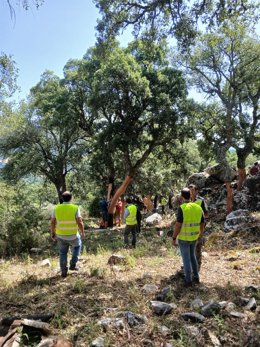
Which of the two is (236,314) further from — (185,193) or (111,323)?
(185,193)

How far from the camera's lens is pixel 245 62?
16078mm

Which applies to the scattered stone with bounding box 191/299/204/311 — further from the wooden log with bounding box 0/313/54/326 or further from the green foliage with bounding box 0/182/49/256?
the green foliage with bounding box 0/182/49/256

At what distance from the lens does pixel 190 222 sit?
5.92 meters

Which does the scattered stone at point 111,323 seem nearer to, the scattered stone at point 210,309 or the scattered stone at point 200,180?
the scattered stone at point 210,309

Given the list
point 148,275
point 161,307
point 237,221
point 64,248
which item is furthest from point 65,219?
point 237,221

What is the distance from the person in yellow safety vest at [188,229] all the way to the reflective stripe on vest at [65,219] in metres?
2.13

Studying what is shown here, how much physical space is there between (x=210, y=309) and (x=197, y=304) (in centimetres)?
36

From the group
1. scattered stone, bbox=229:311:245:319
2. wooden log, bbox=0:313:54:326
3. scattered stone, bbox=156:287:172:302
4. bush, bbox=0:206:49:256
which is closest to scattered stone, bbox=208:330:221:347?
scattered stone, bbox=229:311:245:319

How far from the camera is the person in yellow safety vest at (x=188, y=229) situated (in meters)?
5.92

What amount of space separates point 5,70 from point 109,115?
669 cm

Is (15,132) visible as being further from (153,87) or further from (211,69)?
(211,69)

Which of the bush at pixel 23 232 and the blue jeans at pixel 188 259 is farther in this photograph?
the bush at pixel 23 232

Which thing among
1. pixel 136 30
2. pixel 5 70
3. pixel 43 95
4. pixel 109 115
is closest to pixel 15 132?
pixel 43 95

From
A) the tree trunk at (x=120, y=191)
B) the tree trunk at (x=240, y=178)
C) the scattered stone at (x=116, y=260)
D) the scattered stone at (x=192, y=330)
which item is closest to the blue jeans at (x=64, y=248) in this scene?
the scattered stone at (x=116, y=260)
